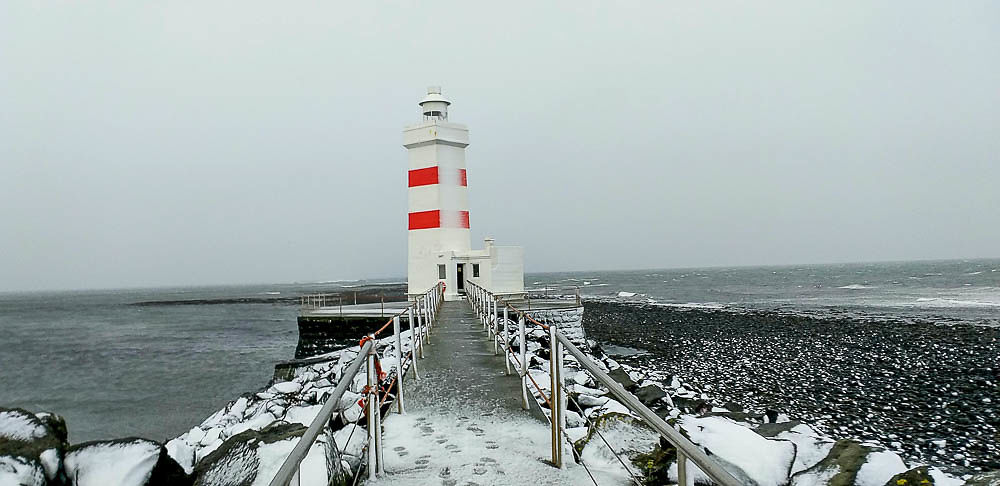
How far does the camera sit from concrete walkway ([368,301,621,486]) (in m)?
3.81

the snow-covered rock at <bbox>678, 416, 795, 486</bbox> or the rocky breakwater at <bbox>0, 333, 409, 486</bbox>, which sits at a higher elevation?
the rocky breakwater at <bbox>0, 333, 409, 486</bbox>

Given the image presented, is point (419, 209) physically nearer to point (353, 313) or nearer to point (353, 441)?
point (353, 313)

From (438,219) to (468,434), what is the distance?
14716 mm

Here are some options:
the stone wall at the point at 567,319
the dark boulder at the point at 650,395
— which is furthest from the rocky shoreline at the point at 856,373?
the dark boulder at the point at 650,395

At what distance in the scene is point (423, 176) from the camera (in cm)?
1953

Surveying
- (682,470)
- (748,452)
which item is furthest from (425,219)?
(682,470)

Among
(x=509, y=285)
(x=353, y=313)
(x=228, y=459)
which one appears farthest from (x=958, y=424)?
(x=353, y=313)

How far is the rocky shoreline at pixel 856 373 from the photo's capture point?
8617 mm

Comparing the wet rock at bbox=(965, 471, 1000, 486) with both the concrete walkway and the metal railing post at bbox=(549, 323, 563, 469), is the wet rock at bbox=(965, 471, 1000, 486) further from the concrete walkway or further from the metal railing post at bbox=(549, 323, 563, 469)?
the metal railing post at bbox=(549, 323, 563, 469)

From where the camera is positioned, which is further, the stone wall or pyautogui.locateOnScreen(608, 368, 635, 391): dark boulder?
the stone wall

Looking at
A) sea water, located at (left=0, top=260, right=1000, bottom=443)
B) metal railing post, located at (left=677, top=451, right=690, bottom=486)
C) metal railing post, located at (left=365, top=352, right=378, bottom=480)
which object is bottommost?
sea water, located at (left=0, top=260, right=1000, bottom=443)

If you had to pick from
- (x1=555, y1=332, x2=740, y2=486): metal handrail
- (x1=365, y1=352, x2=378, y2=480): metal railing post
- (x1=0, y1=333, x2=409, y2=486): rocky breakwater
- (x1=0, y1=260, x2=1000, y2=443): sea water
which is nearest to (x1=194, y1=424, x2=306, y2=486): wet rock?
(x1=0, y1=333, x2=409, y2=486): rocky breakwater

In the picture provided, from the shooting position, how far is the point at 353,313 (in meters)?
18.4

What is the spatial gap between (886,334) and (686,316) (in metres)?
10.9
